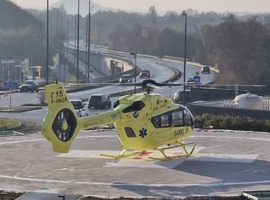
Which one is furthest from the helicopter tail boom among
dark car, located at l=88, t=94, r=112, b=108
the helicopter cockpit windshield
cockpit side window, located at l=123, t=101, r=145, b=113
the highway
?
dark car, located at l=88, t=94, r=112, b=108

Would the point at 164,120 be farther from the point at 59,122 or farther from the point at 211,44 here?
the point at 211,44

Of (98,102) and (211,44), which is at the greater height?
(211,44)

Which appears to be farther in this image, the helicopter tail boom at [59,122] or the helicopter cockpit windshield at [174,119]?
the helicopter cockpit windshield at [174,119]

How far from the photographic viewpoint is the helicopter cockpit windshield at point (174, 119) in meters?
29.2

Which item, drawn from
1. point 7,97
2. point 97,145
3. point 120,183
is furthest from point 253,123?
point 7,97

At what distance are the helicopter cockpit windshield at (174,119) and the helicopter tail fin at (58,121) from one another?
163 inches

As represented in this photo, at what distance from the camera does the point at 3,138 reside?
1491 inches

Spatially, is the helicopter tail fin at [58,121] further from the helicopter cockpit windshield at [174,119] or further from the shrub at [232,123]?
the shrub at [232,123]

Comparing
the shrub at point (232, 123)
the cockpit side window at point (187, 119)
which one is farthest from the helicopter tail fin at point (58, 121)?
the shrub at point (232, 123)

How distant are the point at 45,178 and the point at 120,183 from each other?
10.1 ft

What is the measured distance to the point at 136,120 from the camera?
28.6 m

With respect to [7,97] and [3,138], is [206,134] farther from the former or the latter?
[7,97]

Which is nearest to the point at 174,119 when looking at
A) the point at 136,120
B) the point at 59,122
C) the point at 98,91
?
the point at 136,120

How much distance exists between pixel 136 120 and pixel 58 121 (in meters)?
4.08
